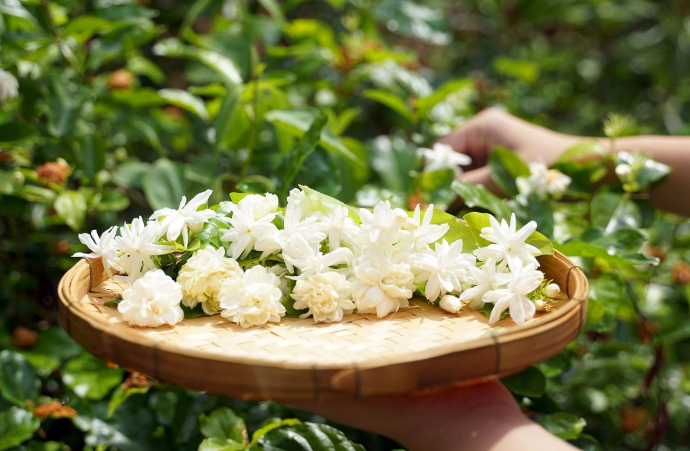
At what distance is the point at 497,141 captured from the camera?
113 centimetres

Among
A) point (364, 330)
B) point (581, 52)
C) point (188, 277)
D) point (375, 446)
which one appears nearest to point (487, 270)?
point (364, 330)

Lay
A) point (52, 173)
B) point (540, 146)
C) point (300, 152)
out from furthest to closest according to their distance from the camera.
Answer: point (540, 146)
point (52, 173)
point (300, 152)

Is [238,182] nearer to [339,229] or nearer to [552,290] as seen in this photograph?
[339,229]

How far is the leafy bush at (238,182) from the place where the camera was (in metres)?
0.90

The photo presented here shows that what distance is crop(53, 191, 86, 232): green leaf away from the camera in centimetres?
96

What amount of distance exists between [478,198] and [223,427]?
0.40 m

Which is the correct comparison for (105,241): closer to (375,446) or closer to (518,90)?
(375,446)

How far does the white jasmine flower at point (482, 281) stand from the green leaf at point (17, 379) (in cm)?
59

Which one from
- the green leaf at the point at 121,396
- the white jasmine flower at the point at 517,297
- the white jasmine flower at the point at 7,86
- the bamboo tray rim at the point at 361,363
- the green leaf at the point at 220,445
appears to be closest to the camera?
the bamboo tray rim at the point at 361,363

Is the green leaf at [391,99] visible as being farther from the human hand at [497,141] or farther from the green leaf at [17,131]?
the green leaf at [17,131]

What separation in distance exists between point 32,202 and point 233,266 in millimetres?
592

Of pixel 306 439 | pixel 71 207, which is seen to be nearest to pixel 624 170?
pixel 306 439

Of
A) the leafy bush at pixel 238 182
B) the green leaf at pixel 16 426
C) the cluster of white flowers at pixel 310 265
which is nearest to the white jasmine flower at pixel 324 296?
the cluster of white flowers at pixel 310 265

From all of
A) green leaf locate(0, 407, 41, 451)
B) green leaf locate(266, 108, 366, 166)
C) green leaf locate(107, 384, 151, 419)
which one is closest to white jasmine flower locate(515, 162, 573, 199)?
green leaf locate(266, 108, 366, 166)
